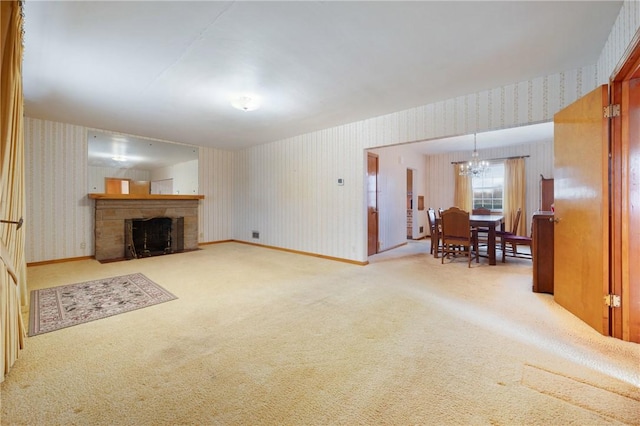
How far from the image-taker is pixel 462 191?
789 centimetres

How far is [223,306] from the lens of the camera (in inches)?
110

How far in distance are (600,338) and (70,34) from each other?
4.96 meters

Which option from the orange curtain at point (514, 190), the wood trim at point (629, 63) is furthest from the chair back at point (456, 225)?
the orange curtain at point (514, 190)

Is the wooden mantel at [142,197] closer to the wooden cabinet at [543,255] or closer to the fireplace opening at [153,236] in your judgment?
the fireplace opening at [153,236]

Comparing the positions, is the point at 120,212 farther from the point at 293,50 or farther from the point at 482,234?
the point at 482,234

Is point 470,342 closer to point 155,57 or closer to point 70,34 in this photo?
point 155,57

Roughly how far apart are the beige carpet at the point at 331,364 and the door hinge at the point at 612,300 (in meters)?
0.27

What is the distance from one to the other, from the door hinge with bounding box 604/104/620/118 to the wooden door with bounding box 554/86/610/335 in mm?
36

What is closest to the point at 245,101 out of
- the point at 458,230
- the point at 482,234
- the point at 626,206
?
the point at 626,206

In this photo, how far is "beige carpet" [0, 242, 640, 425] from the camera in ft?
4.53

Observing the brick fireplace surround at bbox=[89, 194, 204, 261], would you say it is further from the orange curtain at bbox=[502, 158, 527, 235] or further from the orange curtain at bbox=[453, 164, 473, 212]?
the orange curtain at bbox=[502, 158, 527, 235]

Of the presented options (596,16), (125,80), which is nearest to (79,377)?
(125,80)

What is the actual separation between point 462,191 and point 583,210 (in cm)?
579

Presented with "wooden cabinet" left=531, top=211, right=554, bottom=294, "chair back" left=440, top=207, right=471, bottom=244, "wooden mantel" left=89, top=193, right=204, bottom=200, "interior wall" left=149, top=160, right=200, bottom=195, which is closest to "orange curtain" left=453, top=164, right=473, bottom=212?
"chair back" left=440, top=207, right=471, bottom=244
